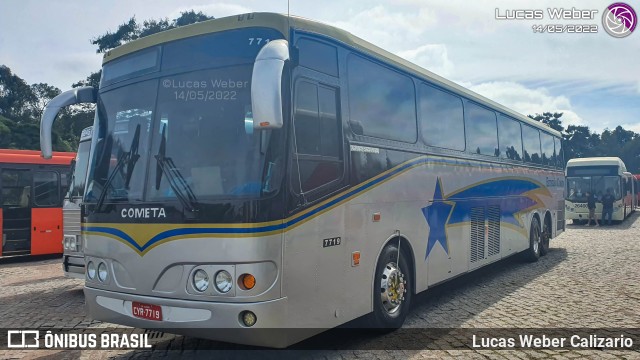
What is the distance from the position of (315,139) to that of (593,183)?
25174 millimetres

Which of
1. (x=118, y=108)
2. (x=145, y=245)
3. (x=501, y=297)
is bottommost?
(x=501, y=297)

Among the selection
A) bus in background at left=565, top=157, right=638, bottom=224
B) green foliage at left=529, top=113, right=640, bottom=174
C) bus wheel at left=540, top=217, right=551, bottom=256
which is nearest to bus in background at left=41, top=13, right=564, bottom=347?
bus wheel at left=540, top=217, right=551, bottom=256

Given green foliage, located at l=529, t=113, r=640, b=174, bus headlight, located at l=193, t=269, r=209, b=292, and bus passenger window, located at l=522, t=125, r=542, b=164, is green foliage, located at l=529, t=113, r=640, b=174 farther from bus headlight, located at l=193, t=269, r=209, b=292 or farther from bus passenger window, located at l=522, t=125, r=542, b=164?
bus headlight, located at l=193, t=269, r=209, b=292

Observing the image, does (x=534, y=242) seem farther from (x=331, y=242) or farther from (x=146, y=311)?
(x=146, y=311)

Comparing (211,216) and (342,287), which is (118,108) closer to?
(211,216)

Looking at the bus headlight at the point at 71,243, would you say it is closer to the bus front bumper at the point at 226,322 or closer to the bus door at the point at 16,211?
the bus front bumper at the point at 226,322

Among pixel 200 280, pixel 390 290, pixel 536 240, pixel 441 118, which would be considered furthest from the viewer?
pixel 536 240

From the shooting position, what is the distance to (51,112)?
225 inches

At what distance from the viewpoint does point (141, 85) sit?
5273 millimetres

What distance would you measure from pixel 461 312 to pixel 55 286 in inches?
320

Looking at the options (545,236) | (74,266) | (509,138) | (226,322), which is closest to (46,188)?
(74,266)

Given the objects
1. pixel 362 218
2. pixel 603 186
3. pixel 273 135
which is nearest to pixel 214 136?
pixel 273 135

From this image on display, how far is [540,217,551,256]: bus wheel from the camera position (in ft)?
46.1

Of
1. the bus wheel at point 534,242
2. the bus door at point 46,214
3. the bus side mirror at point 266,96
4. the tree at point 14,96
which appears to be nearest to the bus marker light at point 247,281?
the bus side mirror at point 266,96
